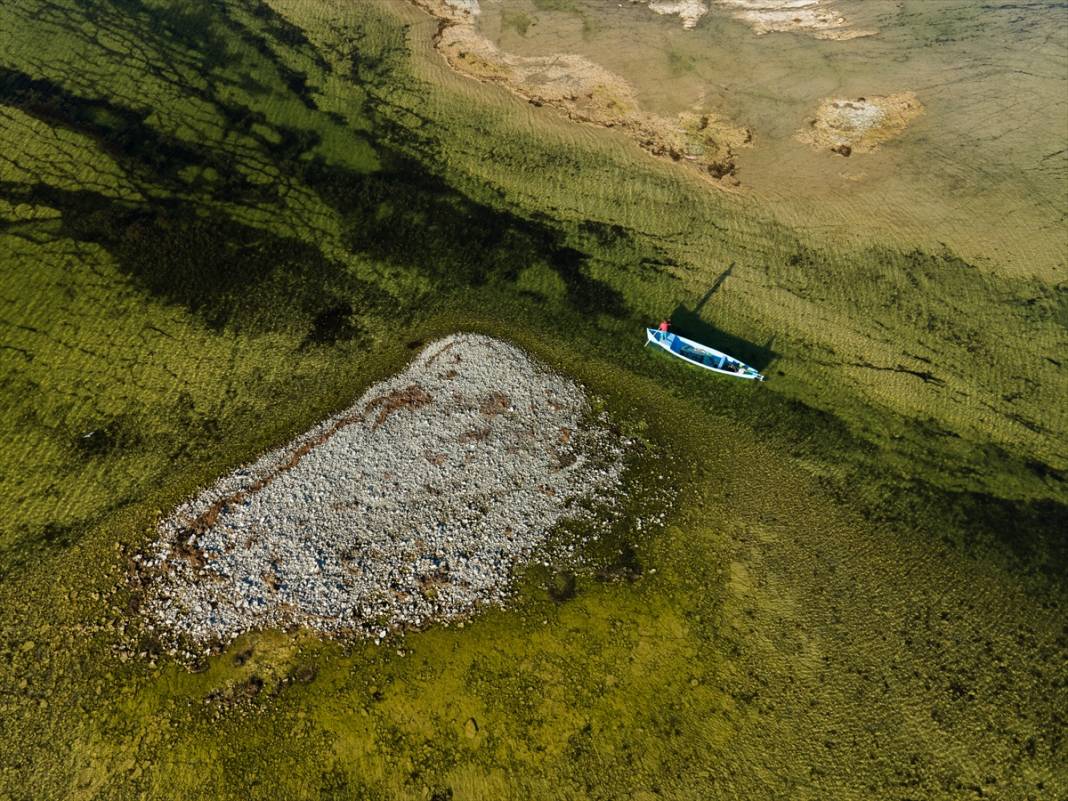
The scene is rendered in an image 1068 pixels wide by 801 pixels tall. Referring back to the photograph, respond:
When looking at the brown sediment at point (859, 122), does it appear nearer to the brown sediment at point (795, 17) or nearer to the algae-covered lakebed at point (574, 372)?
the algae-covered lakebed at point (574, 372)

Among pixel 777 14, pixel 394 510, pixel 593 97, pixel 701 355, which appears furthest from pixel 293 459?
pixel 777 14

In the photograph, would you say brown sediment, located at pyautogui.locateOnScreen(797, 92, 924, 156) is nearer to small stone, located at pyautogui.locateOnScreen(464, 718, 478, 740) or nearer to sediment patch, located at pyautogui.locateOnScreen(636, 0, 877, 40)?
sediment patch, located at pyautogui.locateOnScreen(636, 0, 877, 40)

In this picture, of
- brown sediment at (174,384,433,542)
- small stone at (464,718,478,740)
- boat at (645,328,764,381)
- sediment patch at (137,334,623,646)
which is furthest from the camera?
boat at (645,328,764,381)

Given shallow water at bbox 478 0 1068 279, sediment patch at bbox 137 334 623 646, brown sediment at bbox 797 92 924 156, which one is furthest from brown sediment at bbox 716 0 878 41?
sediment patch at bbox 137 334 623 646

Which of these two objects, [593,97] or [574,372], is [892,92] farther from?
[574,372]

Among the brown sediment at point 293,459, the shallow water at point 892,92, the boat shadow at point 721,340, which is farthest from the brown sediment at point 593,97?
the brown sediment at point 293,459

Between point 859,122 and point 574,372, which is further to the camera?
point 859,122

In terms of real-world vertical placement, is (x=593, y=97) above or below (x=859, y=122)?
below
